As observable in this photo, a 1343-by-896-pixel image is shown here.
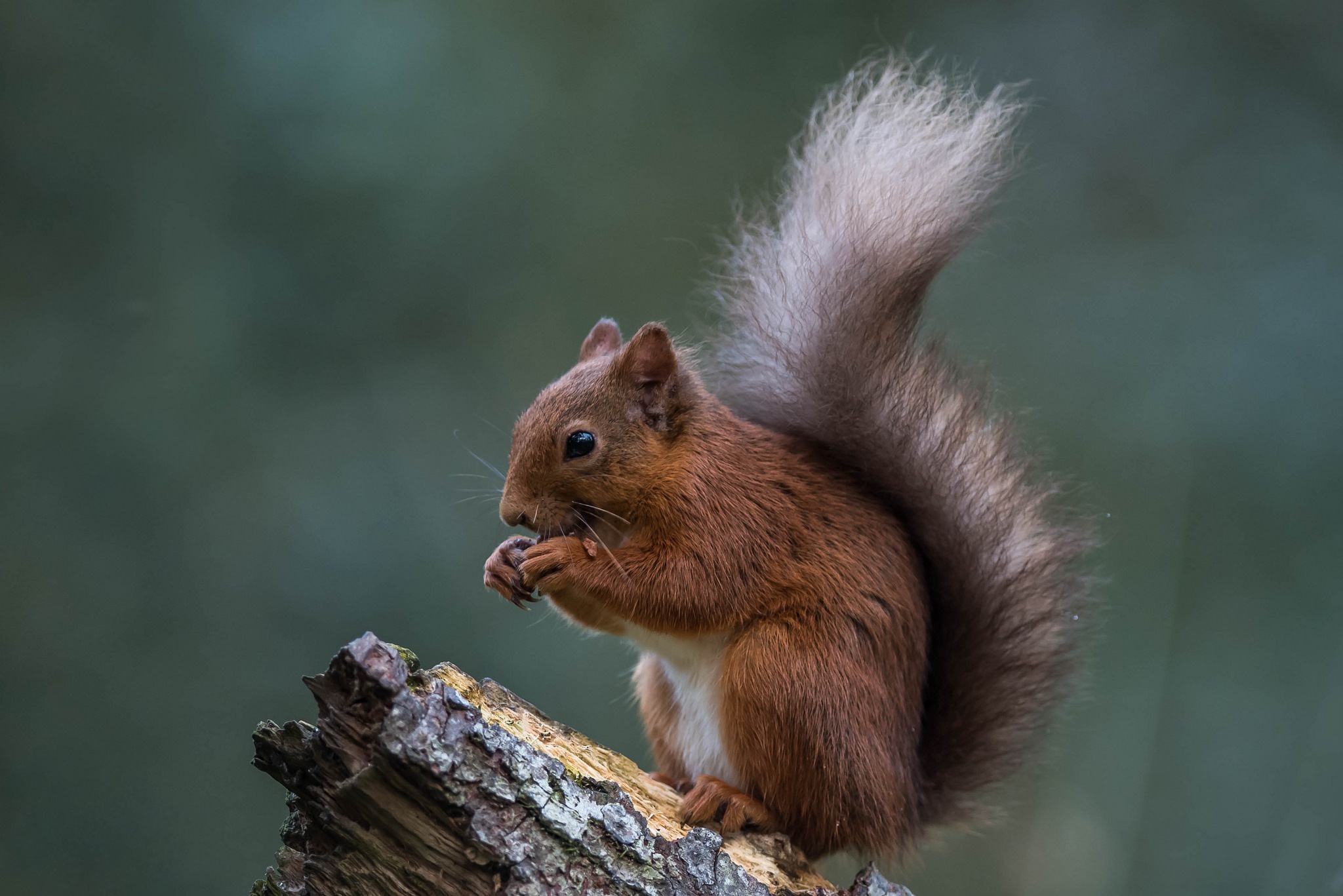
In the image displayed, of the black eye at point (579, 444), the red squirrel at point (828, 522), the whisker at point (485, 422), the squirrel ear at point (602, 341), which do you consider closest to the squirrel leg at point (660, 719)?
the red squirrel at point (828, 522)

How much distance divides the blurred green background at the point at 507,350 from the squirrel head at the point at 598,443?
0.68m

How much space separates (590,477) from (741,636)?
0.31 meters

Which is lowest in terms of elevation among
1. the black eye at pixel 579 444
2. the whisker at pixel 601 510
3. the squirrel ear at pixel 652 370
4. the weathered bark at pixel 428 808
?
the weathered bark at pixel 428 808

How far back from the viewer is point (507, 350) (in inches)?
88.8

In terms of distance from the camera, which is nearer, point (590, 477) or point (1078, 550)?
point (590, 477)

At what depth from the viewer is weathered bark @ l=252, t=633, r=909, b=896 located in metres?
0.94

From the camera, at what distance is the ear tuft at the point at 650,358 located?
1344mm

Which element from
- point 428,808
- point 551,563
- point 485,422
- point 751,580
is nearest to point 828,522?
point 751,580

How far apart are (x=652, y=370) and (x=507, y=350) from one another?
0.97 metres

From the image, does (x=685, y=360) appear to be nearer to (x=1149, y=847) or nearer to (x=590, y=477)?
(x=590, y=477)

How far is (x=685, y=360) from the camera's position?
1.58m

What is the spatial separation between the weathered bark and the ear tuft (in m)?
0.52

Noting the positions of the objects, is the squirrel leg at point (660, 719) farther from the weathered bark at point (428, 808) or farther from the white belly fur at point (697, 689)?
the weathered bark at point (428, 808)

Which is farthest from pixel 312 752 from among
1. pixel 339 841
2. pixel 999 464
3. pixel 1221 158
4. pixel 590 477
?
pixel 1221 158
